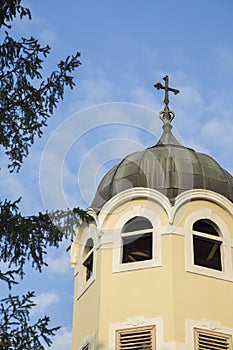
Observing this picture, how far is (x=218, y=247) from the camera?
847 inches

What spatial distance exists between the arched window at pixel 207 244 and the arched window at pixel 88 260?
2749 millimetres

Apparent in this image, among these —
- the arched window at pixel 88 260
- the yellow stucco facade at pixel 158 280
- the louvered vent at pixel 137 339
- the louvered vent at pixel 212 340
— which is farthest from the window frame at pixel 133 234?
the louvered vent at pixel 212 340

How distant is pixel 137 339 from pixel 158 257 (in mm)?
2200

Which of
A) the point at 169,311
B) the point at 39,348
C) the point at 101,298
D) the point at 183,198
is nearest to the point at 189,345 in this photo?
the point at 169,311

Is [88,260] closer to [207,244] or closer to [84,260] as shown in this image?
[84,260]

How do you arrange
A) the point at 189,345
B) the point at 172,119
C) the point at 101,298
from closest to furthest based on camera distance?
the point at 189,345, the point at 101,298, the point at 172,119

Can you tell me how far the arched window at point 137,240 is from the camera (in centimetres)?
2116

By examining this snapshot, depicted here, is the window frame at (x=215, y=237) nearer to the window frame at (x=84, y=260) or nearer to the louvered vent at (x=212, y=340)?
the louvered vent at (x=212, y=340)

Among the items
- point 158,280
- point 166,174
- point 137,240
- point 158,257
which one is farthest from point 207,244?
point 158,280

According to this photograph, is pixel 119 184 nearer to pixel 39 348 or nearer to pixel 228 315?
pixel 228 315

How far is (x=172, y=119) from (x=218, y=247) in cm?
514

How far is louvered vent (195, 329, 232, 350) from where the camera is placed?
62.2ft

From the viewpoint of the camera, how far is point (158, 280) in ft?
65.1

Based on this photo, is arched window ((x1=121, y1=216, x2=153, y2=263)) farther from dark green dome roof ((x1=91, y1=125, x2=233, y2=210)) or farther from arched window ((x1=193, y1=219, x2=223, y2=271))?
arched window ((x1=193, y1=219, x2=223, y2=271))
